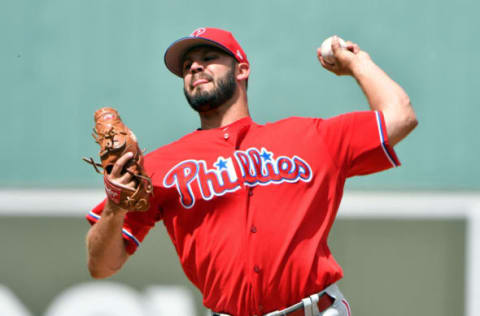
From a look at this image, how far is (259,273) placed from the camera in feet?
7.16

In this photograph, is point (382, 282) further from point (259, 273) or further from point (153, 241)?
point (259, 273)

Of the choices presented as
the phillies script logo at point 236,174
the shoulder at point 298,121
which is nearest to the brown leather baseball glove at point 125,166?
the phillies script logo at point 236,174

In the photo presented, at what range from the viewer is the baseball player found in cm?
220

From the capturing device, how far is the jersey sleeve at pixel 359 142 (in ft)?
7.60

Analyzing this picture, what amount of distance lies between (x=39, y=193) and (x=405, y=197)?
1.92 metres

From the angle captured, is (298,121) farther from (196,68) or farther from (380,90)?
(196,68)

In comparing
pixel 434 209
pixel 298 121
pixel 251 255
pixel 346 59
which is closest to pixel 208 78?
pixel 298 121

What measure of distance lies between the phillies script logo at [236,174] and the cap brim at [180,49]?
50 centimetres

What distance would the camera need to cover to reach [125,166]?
2.14m

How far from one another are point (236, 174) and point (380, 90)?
59 centimetres

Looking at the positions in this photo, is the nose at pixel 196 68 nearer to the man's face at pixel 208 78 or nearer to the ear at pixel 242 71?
the man's face at pixel 208 78

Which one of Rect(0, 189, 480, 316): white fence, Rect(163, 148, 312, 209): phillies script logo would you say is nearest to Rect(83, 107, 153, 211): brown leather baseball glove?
Rect(163, 148, 312, 209): phillies script logo

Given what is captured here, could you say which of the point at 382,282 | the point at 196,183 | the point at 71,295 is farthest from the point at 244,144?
the point at 71,295

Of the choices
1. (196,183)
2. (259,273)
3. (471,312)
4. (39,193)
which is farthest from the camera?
(39,193)
